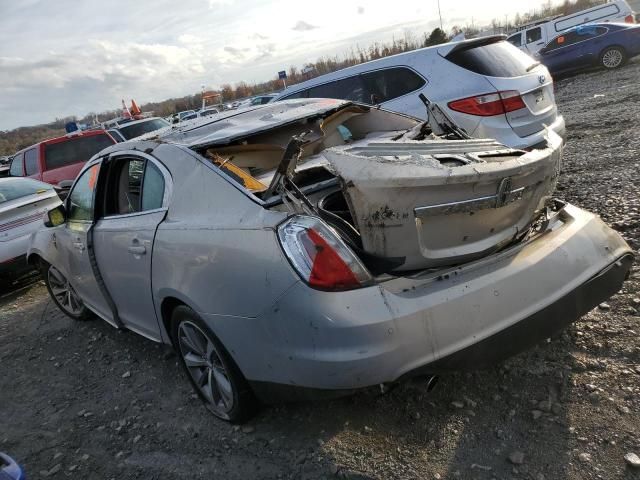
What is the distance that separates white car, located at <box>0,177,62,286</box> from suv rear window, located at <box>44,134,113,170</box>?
3879 millimetres

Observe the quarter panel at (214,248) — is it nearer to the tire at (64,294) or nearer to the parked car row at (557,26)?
the tire at (64,294)

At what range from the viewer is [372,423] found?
Result: 260cm

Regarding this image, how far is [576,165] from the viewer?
6156mm

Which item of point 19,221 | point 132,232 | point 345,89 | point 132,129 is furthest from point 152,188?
point 132,129

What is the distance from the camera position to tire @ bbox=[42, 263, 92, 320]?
192 inches

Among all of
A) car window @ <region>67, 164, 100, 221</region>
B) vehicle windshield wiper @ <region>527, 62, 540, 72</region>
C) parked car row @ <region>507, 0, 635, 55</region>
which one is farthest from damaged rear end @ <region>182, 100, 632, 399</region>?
parked car row @ <region>507, 0, 635, 55</region>

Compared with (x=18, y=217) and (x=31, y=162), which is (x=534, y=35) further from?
(x=18, y=217)

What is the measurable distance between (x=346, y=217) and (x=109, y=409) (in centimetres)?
206

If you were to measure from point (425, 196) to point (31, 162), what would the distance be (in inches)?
446

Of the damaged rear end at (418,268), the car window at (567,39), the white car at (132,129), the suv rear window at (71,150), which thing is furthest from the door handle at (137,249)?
the car window at (567,39)

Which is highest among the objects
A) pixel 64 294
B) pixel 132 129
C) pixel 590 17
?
pixel 132 129

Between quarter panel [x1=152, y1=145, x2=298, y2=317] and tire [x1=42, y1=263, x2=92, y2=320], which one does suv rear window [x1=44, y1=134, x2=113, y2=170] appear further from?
quarter panel [x1=152, y1=145, x2=298, y2=317]

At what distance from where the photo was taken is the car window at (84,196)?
377cm

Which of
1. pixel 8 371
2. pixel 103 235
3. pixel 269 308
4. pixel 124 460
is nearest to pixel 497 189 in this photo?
pixel 269 308
